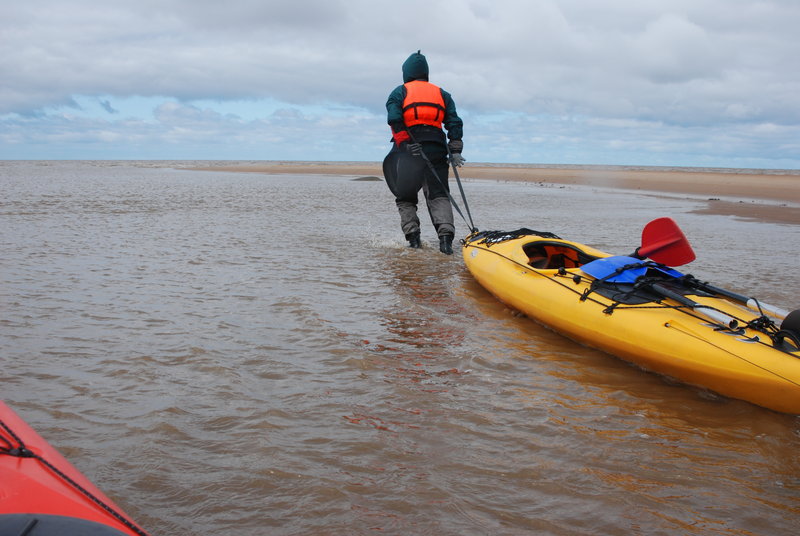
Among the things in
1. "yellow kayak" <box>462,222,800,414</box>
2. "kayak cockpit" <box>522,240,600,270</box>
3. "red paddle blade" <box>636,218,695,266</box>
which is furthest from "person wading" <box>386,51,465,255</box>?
"red paddle blade" <box>636,218,695,266</box>

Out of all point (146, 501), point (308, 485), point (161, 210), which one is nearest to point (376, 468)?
point (308, 485)

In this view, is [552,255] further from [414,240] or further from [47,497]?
[47,497]

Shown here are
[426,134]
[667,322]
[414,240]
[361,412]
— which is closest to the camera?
[361,412]

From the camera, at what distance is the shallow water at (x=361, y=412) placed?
258cm

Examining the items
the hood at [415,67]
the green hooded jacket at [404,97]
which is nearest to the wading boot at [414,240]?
the green hooded jacket at [404,97]

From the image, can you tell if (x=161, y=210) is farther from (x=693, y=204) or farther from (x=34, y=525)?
(x=693, y=204)

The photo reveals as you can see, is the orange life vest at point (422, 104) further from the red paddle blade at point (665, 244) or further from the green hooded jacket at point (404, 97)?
the red paddle blade at point (665, 244)

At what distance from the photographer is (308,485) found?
2717 mm

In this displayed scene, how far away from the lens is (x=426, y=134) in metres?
8.19

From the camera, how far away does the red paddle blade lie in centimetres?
524

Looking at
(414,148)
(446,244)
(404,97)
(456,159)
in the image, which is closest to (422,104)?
(404,97)

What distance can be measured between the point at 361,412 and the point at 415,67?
6078 mm

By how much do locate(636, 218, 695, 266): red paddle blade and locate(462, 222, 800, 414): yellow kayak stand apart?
0.02 meters

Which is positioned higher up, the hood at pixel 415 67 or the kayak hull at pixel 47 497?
the hood at pixel 415 67
